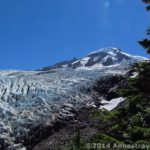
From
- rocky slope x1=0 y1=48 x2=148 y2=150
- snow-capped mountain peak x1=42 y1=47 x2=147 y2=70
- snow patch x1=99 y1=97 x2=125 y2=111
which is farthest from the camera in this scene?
snow-capped mountain peak x1=42 y1=47 x2=147 y2=70

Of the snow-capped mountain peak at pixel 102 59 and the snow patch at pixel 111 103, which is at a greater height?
the snow-capped mountain peak at pixel 102 59

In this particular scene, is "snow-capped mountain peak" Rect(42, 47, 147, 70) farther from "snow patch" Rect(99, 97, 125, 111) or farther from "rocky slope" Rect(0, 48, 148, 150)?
"snow patch" Rect(99, 97, 125, 111)

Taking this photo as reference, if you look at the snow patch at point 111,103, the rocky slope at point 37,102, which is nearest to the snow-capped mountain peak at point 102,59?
the rocky slope at point 37,102

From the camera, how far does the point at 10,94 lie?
4291 centimetres

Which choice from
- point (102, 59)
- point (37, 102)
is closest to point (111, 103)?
point (37, 102)

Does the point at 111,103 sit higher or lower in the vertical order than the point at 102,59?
lower

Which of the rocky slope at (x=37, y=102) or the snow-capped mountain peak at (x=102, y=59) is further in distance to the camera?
the snow-capped mountain peak at (x=102, y=59)

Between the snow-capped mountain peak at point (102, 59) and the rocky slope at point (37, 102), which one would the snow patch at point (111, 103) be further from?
the snow-capped mountain peak at point (102, 59)

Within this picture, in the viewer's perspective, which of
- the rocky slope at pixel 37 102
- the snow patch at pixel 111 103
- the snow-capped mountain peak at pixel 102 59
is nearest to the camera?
the rocky slope at pixel 37 102

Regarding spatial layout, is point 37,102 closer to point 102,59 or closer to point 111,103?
point 111,103

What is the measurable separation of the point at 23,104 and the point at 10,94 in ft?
16.0

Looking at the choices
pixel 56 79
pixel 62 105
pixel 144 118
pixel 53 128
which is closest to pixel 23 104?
pixel 62 105

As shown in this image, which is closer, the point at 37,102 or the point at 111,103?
the point at 111,103

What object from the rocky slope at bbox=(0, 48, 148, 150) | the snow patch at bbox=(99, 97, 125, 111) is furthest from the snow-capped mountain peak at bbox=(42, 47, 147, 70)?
the snow patch at bbox=(99, 97, 125, 111)
